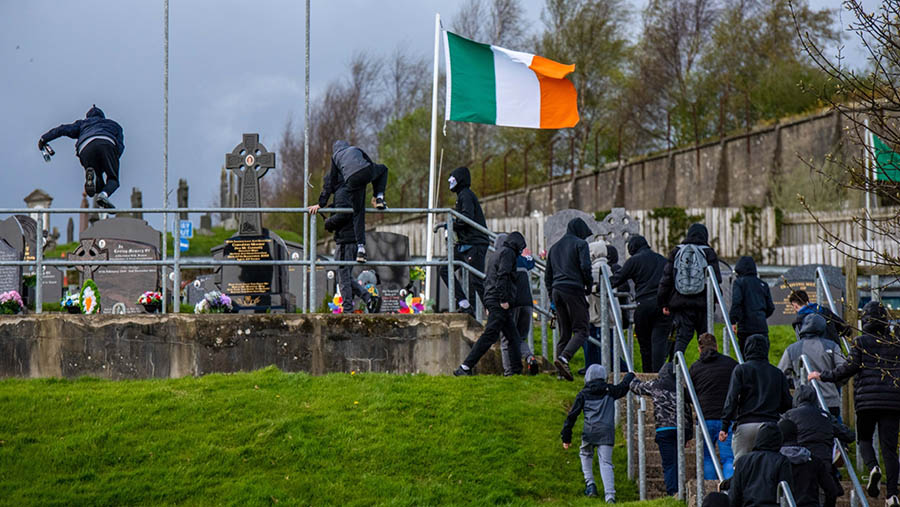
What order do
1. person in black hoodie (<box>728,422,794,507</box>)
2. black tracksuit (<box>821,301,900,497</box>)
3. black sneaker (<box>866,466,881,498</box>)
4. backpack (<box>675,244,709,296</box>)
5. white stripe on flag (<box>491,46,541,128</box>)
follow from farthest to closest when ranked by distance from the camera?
white stripe on flag (<box>491,46,541,128</box>)
backpack (<box>675,244,709,296</box>)
black tracksuit (<box>821,301,900,497</box>)
black sneaker (<box>866,466,881,498</box>)
person in black hoodie (<box>728,422,794,507</box>)

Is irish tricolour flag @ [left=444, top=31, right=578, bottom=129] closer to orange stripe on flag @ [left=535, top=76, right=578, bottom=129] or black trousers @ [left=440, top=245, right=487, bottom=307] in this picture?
Result: orange stripe on flag @ [left=535, top=76, right=578, bottom=129]

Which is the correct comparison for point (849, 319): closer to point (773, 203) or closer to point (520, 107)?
point (520, 107)

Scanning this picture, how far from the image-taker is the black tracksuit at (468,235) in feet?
47.7

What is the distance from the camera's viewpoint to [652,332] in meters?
→ 13.1

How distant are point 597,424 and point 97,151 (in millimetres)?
7704

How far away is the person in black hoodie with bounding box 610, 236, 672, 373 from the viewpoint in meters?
13.0

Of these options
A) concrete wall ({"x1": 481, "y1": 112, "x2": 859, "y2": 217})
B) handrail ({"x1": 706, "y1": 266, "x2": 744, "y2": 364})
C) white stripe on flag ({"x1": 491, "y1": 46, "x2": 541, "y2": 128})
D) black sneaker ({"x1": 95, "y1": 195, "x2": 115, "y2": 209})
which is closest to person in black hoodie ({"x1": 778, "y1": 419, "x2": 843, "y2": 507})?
handrail ({"x1": 706, "y1": 266, "x2": 744, "y2": 364})

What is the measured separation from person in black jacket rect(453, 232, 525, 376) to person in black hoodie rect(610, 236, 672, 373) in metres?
1.28

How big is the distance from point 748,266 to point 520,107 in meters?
6.73

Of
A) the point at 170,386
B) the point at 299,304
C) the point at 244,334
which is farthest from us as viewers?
the point at 299,304

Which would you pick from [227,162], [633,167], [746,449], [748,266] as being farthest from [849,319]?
[633,167]

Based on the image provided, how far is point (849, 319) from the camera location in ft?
45.4

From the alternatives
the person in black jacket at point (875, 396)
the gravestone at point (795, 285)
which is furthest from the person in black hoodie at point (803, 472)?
the gravestone at point (795, 285)

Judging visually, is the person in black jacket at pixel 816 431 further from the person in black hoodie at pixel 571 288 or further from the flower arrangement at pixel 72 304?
the flower arrangement at pixel 72 304
